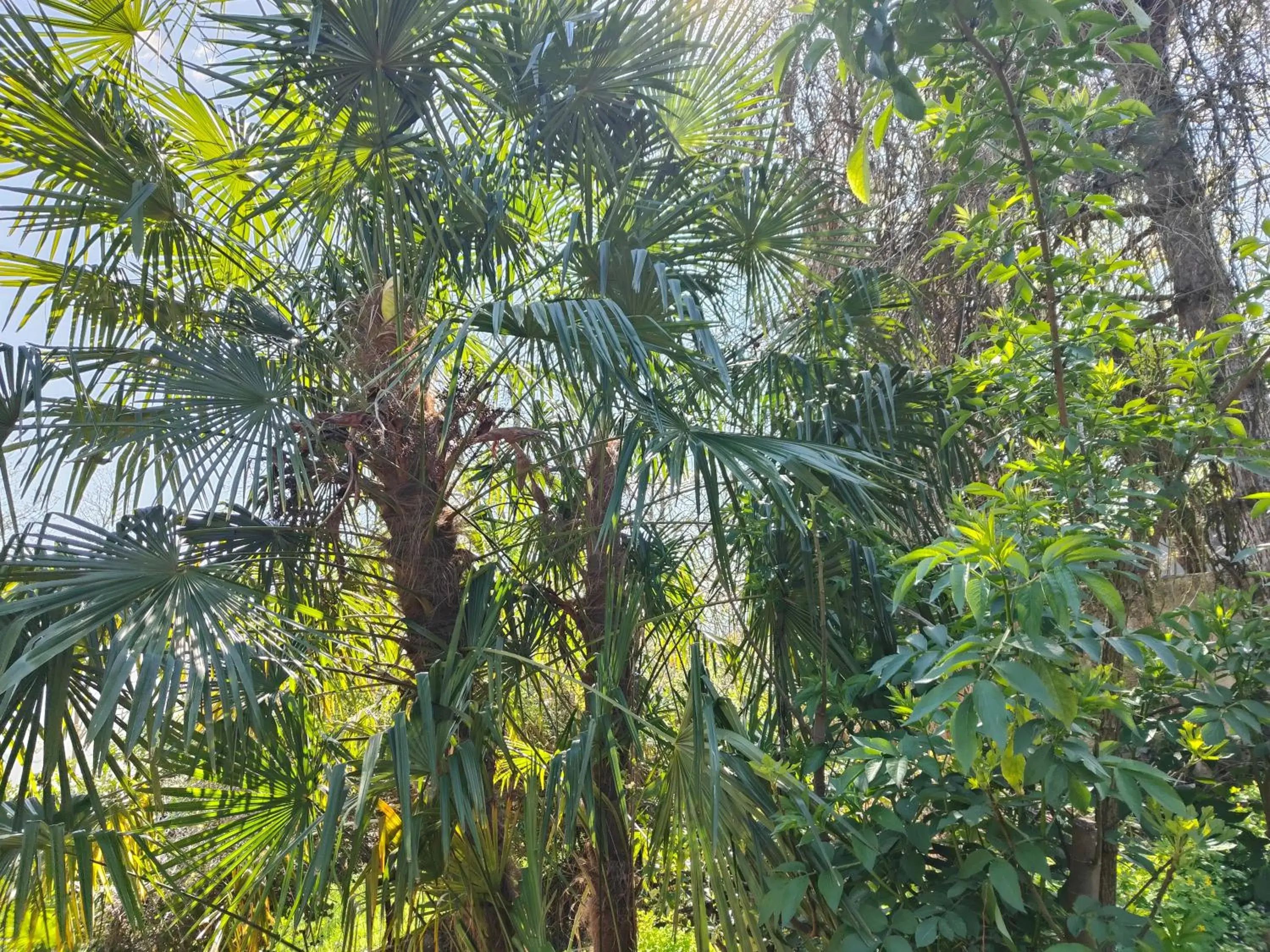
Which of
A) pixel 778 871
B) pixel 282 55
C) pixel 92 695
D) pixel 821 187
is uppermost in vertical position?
pixel 282 55

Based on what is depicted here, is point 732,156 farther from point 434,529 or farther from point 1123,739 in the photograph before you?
point 1123,739

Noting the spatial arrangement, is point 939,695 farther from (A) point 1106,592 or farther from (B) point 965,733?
(A) point 1106,592

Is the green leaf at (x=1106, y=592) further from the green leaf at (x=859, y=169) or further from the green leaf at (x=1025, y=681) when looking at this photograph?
the green leaf at (x=859, y=169)

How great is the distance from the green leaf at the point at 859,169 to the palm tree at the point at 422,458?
46cm

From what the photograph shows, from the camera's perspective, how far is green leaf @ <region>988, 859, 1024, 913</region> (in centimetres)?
132

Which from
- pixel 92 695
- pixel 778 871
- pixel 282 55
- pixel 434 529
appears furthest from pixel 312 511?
pixel 778 871

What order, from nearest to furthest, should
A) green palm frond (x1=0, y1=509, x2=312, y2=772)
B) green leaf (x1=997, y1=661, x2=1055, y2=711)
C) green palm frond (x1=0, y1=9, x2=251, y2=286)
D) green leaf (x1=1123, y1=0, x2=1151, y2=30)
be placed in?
green leaf (x1=1123, y1=0, x2=1151, y2=30) → green leaf (x1=997, y1=661, x2=1055, y2=711) → green palm frond (x1=0, y1=509, x2=312, y2=772) → green palm frond (x1=0, y1=9, x2=251, y2=286)

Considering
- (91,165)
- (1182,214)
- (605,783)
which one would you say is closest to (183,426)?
(91,165)

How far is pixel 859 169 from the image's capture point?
1.40m

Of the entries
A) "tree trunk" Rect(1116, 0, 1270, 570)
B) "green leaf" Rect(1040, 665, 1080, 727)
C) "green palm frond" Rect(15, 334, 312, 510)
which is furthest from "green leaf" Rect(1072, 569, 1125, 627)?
"tree trunk" Rect(1116, 0, 1270, 570)

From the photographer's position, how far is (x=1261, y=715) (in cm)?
124

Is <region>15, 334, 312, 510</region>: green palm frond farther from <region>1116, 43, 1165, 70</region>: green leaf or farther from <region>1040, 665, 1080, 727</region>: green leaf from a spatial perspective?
<region>1116, 43, 1165, 70</region>: green leaf

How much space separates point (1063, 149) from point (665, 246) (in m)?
1.12

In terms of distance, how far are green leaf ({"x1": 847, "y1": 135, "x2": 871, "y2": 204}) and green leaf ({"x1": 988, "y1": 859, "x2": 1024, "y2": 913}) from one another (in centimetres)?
112
